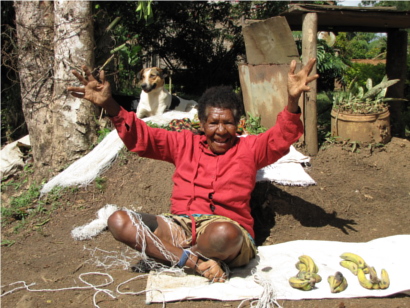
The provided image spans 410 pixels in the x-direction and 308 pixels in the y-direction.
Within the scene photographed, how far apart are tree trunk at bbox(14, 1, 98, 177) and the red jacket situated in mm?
2599

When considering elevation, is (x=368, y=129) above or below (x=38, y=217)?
above

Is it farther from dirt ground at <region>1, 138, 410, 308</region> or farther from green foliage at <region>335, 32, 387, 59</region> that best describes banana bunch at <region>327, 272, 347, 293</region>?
green foliage at <region>335, 32, 387, 59</region>

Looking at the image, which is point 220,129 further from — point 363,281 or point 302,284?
point 363,281

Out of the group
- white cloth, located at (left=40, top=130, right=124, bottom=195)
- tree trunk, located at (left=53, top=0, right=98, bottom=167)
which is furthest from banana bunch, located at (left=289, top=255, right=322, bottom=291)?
tree trunk, located at (left=53, top=0, right=98, bottom=167)

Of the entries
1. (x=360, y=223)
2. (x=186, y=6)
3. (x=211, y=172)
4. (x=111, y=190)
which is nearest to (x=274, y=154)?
(x=211, y=172)

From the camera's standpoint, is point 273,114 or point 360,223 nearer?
point 360,223

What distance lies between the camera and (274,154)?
2.97m

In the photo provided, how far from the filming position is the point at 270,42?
18.8 ft

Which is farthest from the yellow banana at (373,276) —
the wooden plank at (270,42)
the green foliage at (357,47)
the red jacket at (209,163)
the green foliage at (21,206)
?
the green foliage at (357,47)

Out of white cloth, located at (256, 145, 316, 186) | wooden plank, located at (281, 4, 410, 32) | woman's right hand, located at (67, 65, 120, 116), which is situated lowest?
white cloth, located at (256, 145, 316, 186)

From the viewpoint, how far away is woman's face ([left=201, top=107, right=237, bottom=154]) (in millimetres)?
3049

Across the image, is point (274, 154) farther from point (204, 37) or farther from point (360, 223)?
point (204, 37)

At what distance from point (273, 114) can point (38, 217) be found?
10.6 feet

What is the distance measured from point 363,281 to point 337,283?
8.1 inches
